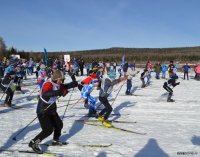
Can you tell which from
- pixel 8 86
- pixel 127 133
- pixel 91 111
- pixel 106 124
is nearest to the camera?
pixel 127 133

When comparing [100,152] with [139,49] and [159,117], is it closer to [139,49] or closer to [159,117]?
[159,117]

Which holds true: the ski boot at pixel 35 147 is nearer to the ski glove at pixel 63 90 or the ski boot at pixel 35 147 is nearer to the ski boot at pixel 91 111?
the ski glove at pixel 63 90

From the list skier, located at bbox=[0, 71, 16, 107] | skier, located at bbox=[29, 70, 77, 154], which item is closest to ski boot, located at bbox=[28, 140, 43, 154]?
skier, located at bbox=[29, 70, 77, 154]

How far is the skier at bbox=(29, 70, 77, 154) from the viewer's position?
677 cm

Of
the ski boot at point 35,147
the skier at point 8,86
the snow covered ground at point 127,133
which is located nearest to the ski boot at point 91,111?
the snow covered ground at point 127,133

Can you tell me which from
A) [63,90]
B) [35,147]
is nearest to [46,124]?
[35,147]

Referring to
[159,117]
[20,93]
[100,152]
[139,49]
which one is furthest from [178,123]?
[139,49]

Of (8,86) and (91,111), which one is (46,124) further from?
(8,86)

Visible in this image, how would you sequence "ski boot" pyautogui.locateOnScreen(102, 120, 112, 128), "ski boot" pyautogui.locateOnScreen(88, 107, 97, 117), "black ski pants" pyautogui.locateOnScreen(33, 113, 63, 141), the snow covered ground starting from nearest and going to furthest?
"black ski pants" pyautogui.locateOnScreen(33, 113, 63, 141) < the snow covered ground < "ski boot" pyautogui.locateOnScreen(102, 120, 112, 128) < "ski boot" pyautogui.locateOnScreen(88, 107, 97, 117)

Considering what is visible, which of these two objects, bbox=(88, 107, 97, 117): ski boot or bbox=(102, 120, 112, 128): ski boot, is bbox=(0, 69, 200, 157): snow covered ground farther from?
bbox=(88, 107, 97, 117): ski boot

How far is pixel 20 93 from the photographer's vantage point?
18.0m

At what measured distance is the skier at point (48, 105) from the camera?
266 inches

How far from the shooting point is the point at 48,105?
274 inches

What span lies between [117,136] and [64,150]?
200 cm
